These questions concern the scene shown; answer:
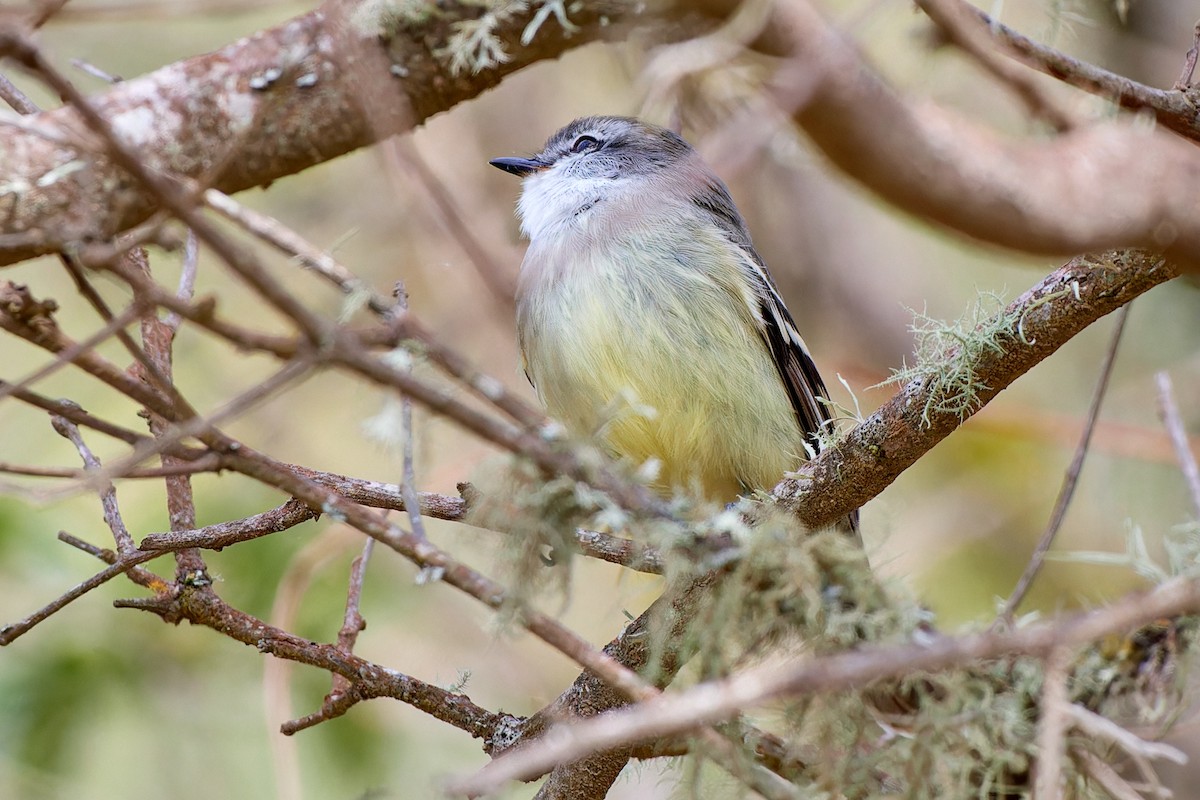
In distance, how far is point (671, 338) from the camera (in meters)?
3.64

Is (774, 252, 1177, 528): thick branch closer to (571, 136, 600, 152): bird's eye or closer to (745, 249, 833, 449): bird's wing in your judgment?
(745, 249, 833, 449): bird's wing

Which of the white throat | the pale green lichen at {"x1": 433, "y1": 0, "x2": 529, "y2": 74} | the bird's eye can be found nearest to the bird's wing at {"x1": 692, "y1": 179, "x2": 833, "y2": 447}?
the white throat

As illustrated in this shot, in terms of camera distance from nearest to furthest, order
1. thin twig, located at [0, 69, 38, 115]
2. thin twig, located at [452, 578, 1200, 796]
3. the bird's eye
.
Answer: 1. thin twig, located at [452, 578, 1200, 796]
2. thin twig, located at [0, 69, 38, 115]
3. the bird's eye

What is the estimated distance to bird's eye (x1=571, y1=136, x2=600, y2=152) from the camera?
4785mm

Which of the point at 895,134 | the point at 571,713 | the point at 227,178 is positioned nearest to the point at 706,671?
the point at 571,713

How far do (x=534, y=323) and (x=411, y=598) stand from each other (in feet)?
4.92

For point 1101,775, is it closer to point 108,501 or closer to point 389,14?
point 108,501

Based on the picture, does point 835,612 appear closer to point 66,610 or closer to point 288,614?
point 288,614

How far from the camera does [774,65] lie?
2746 mm

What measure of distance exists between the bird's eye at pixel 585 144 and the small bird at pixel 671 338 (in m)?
0.55

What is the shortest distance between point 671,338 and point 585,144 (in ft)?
4.82

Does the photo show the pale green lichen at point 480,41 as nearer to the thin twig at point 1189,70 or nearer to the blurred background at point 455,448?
the blurred background at point 455,448

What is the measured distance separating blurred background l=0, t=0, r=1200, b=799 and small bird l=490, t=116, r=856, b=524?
28 centimetres

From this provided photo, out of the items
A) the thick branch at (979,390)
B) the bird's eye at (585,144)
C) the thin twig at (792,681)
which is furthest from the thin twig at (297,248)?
the bird's eye at (585,144)
